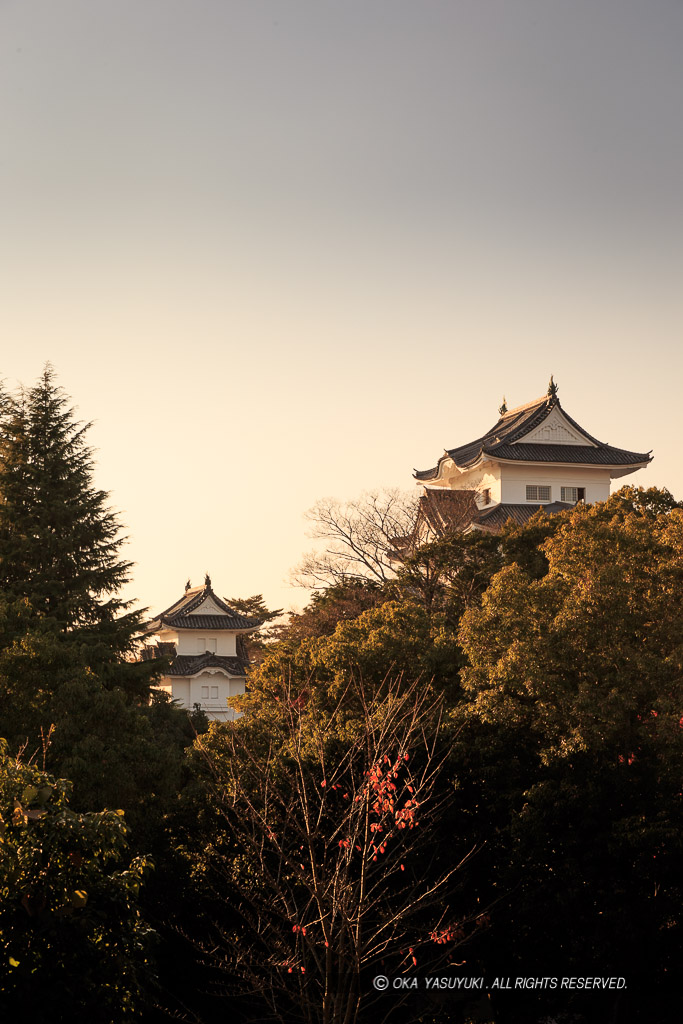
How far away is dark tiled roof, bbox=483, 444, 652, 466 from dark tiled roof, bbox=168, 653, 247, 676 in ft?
54.5

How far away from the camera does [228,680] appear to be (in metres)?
45.1

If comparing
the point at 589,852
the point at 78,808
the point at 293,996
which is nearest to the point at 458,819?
the point at 589,852

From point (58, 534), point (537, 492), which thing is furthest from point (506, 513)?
point (58, 534)

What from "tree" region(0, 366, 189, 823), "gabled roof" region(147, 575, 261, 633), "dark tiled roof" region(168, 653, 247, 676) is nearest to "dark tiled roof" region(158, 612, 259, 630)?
"gabled roof" region(147, 575, 261, 633)

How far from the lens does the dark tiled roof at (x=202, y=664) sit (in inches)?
1747

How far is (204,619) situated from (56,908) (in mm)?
38548

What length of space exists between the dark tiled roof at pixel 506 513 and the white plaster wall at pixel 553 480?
657mm

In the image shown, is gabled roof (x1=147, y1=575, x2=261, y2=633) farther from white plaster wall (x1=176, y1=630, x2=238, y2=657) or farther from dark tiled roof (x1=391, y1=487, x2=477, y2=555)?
dark tiled roof (x1=391, y1=487, x2=477, y2=555)

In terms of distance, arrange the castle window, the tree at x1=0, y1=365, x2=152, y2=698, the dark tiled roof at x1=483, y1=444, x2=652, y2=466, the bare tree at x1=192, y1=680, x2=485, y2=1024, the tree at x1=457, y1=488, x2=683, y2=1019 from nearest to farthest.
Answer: the bare tree at x1=192, y1=680, x2=485, y2=1024 → the tree at x1=457, y1=488, x2=683, y2=1019 → the tree at x1=0, y1=365, x2=152, y2=698 → the dark tiled roof at x1=483, y1=444, x2=652, y2=466 → the castle window

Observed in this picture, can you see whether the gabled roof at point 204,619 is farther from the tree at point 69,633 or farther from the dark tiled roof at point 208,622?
the tree at point 69,633

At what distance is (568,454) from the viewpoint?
35219 mm

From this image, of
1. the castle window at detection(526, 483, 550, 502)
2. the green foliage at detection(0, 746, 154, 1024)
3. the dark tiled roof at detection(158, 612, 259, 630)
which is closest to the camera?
the green foliage at detection(0, 746, 154, 1024)

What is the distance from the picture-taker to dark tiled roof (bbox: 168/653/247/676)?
44.4 metres

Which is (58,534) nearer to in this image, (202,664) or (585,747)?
(585,747)
